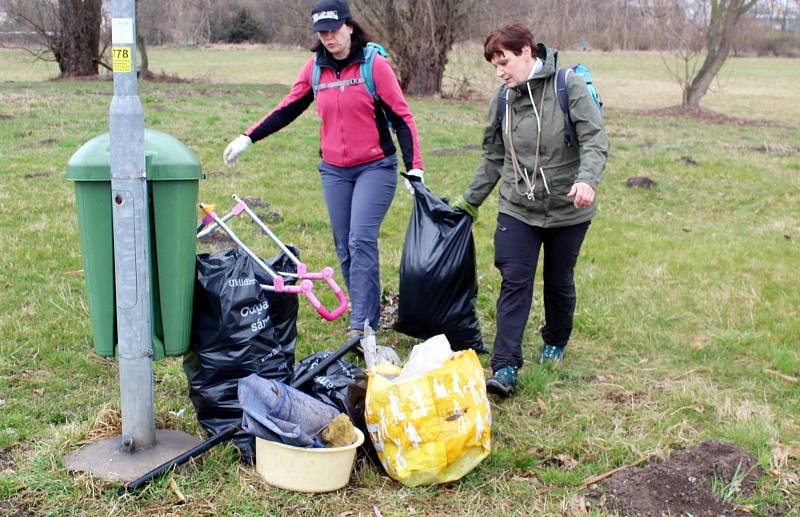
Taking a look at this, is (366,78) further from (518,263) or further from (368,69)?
(518,263)

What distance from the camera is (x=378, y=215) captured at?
4.86 metres

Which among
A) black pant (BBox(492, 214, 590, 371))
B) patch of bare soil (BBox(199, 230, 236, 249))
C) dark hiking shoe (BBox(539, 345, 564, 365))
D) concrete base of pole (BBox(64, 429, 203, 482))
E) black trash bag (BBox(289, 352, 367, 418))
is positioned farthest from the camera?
patch of bare soil (BBox(199, 230, 236, 249))

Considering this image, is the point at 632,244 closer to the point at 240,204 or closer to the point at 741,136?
the point at 240,204

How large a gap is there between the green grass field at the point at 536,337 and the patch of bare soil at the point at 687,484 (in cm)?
9

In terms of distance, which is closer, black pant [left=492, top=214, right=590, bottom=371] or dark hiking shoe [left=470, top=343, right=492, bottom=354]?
black pant [left=492, top=214, right=590, bottom=371]

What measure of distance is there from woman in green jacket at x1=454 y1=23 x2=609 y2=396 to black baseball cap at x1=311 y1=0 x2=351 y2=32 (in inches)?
30.9

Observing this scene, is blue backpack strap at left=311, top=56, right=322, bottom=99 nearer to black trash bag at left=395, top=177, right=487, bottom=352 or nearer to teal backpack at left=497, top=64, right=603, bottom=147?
black trash bag at left=395, top=177, right=487, bottom=352

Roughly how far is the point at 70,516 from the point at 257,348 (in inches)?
38.2

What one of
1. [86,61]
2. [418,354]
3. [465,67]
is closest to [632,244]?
[418,354]

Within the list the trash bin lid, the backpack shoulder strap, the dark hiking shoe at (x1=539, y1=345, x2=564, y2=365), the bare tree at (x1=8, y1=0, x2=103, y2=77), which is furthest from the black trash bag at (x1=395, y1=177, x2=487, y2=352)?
the bare tree at (x1=8, y1=0, x2=103, y2=77)

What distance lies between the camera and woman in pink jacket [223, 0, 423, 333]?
468cm

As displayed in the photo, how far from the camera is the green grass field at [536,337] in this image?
3.34 m

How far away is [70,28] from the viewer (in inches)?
920

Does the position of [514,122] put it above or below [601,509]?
above
